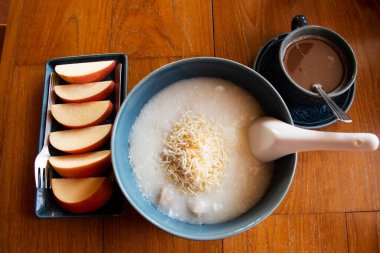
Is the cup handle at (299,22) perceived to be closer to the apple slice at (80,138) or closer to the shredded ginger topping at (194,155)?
the shredded ginger topping at (194,155)

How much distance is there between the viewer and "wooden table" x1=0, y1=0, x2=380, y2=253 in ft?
2.09

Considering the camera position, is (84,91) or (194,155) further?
(84,91)

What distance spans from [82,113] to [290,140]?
0.42 m

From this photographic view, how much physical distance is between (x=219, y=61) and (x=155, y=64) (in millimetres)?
185

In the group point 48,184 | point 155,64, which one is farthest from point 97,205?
point 155,64

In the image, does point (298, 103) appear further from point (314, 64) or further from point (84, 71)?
point (84, 71)

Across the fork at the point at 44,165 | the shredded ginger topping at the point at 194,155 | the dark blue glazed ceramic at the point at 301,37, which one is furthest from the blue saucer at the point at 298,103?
the fork at the point at 44,165

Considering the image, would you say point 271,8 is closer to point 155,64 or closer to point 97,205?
point 155,64

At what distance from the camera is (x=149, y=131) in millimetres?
622

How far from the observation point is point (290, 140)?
0.52 meters

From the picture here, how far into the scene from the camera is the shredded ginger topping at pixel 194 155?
58 cm

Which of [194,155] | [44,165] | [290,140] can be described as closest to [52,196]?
[44,165]

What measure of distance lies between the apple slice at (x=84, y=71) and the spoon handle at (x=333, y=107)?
42 centimetres

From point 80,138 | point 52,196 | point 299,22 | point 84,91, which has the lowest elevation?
point 52,196
